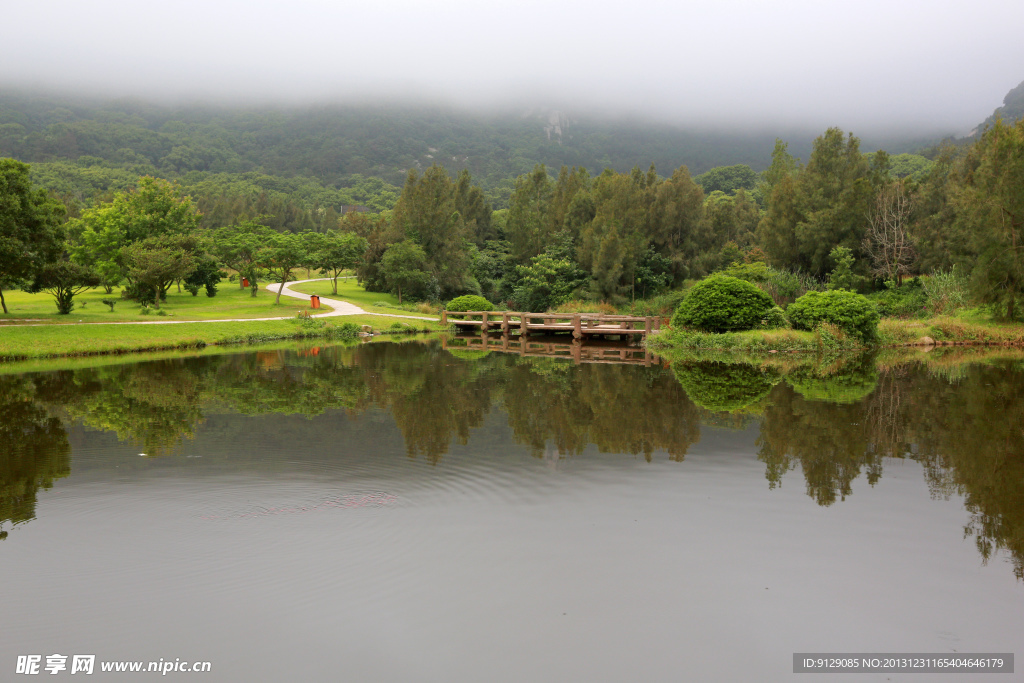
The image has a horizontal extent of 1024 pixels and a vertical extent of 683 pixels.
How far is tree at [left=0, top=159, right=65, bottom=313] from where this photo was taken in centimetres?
2227

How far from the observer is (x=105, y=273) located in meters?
37.7

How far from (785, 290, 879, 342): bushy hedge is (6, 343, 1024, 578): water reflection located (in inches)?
113

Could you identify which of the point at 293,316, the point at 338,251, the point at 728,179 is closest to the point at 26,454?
the point at 293,316

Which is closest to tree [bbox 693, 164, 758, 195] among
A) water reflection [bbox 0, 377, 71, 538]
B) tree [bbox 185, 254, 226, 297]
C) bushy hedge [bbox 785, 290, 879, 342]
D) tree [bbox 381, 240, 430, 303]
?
tree [bbox 381, 240, 430, 303]

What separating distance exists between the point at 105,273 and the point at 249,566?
38612 mm

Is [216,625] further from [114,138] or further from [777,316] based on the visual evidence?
[114,138]

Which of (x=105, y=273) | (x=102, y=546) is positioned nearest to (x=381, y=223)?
(x=105, y=273)

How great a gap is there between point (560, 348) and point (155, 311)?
2140cm

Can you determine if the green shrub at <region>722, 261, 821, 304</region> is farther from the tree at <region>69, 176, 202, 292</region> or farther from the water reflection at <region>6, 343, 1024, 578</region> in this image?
the tree at <region>69, 176, 202, 292</region>

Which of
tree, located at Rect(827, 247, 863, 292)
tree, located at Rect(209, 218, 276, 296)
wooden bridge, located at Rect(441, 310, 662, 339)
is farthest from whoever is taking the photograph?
tree, located at Rect(209, 218, 276, 296)

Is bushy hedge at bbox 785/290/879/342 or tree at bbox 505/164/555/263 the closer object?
bushy hedge at bbox 785/290/879/342

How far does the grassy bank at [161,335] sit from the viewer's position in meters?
22.4

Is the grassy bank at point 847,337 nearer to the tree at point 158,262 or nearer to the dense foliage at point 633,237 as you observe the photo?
the dense foliage at point 633,237

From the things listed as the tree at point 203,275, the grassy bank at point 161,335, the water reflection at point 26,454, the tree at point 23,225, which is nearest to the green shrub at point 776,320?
the grassy bank at point 161,335
